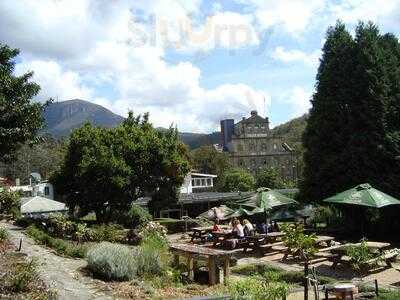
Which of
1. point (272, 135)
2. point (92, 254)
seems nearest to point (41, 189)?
point (272, 135)

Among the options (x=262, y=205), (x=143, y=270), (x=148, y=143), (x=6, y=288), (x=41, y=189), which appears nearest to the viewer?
(x=6, y=288)

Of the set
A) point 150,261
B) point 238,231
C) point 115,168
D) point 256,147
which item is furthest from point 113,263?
point 256,147

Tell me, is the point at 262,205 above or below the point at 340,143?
below

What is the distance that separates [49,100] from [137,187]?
13.8 m

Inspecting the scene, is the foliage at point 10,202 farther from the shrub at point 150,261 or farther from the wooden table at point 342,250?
the wooden table at point 342,250

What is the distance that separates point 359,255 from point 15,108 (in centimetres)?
1176

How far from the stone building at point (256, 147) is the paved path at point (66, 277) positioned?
3330 inches

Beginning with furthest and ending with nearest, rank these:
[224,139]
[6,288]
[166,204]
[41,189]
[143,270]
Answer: [224,139], [41,189], [166,204], [143,270], [6,288]

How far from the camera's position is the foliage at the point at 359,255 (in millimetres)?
16305

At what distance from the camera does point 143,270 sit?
45.8 ft

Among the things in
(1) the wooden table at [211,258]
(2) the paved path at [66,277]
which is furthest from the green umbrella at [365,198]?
(2) the paved path at [66,277]

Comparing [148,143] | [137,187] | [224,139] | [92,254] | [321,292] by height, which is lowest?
[321,292]

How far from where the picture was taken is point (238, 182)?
263 ft

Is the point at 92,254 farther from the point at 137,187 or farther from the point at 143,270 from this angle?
Answer: the point at 137,187
